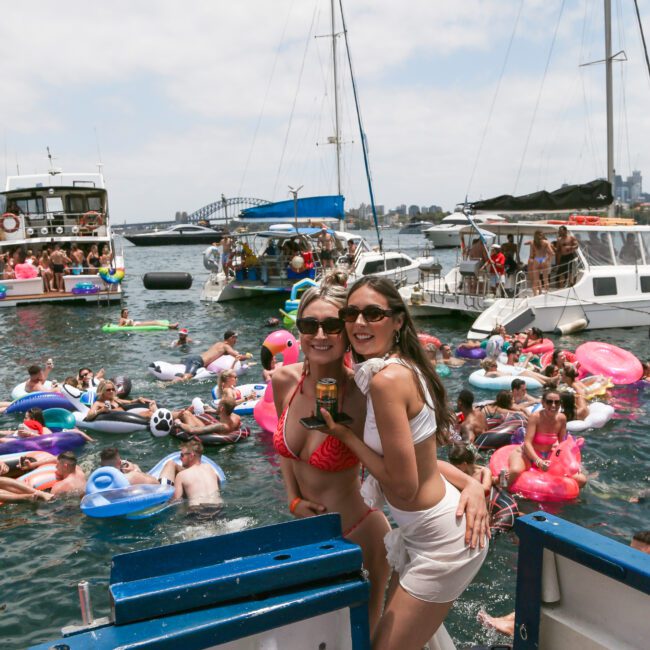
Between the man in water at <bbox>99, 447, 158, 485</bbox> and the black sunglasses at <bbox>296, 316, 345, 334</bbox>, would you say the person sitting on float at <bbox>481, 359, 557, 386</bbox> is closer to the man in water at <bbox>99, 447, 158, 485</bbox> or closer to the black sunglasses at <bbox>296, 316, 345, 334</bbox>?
the man in water at <bbox>99, 447, 158, 485</bbox>

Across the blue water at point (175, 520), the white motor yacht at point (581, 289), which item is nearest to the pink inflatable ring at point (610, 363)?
the blue water at point (175, 520)

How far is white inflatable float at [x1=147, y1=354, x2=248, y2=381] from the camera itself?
16.8m

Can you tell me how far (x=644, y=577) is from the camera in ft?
8.20

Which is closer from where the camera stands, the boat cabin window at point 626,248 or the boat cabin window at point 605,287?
the boat cabin window at point 605,287

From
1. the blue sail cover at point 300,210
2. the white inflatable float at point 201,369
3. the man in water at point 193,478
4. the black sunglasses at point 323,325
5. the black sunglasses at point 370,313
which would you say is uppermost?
the blue sail cover at point 300,210

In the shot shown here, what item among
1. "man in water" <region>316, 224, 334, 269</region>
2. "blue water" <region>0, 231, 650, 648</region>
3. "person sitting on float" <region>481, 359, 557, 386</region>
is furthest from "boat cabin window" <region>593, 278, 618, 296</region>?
"man in water" <region>316, 224, 334, 269</region>

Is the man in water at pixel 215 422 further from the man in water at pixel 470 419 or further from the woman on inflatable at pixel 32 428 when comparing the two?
the man in water at pixel 470 419

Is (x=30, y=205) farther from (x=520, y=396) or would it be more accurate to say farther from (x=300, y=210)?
(x=520, y=396)

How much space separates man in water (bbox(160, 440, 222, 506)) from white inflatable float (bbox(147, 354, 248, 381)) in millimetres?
6788

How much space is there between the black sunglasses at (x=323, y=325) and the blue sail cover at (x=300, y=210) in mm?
27073

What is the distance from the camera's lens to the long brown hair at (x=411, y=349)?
118 inches

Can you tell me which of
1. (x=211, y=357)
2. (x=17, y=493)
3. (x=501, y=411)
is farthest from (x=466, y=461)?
(x=211, y=357)

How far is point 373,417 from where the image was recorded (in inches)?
111

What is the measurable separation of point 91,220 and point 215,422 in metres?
24.8
